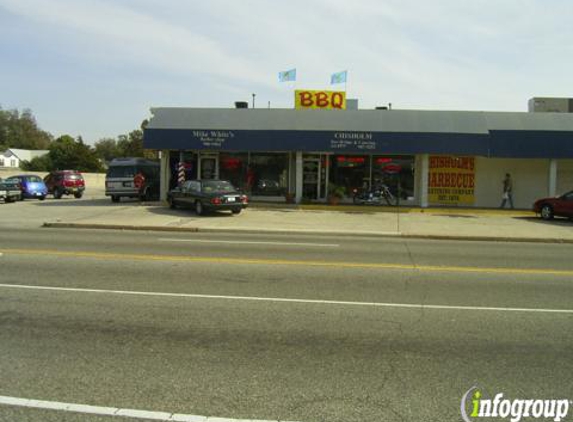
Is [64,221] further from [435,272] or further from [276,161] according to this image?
[435,272]

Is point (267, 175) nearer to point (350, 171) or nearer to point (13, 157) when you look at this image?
point (350, 171)

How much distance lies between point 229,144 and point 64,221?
30.0ft

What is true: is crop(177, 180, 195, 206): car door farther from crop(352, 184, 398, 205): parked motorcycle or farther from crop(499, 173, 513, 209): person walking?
crop(499, 173, 513, 209): person walking

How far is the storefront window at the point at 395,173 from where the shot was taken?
87.0ft

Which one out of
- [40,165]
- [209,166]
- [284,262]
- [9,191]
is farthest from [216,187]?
[40,165]

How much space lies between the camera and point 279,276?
9.18 metres

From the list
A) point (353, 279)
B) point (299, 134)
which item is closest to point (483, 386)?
point (353, 279)

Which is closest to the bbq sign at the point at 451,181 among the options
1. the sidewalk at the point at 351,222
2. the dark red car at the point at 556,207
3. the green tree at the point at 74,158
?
the sidewalk at the point at 351,222

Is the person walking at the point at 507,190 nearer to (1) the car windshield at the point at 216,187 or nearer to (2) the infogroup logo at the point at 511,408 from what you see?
(1) the car windshield at the point at 216,187

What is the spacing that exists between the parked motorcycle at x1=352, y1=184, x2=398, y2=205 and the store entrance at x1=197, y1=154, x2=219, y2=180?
26.1ft

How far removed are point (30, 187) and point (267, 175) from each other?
16.4m

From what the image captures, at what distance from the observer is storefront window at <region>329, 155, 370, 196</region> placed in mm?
26828

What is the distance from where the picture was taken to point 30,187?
107ft

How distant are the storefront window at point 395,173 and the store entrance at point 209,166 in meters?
8.78
